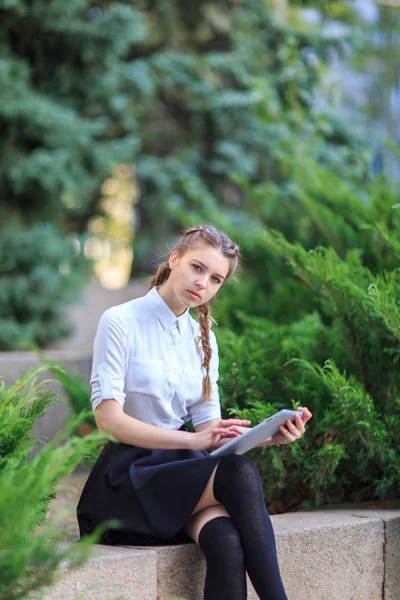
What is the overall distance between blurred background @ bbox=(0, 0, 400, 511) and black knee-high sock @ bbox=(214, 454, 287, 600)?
27.7 inches

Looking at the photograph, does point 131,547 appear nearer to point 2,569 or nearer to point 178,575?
point 178,575

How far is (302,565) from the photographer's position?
10.1ft

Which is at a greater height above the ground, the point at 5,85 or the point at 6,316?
the point at 5,85

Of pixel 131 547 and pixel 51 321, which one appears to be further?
pixel 51 321

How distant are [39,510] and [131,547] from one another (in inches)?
12.8

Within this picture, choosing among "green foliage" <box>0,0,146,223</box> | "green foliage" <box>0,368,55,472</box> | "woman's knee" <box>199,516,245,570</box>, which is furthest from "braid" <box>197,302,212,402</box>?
"green foliage" <box>0,0,146,223</box>

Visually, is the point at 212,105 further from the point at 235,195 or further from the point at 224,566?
the point at 224,566

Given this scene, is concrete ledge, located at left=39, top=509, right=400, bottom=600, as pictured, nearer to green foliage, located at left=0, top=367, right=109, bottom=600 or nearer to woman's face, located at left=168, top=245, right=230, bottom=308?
green foliage, located at left=0, top=367, right=109, bottom=600

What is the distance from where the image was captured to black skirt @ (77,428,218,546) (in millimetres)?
2754

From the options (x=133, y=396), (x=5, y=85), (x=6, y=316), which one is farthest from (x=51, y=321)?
(x=133, y=396)

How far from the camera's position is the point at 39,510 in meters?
2.63

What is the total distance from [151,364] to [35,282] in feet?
13.9

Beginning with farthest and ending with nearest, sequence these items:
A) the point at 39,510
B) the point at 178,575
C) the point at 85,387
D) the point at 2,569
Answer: the point at 85,387, the point at 178,575, the point at 39,510, the point at 2,569

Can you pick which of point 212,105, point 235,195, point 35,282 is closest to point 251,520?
point 35,282
